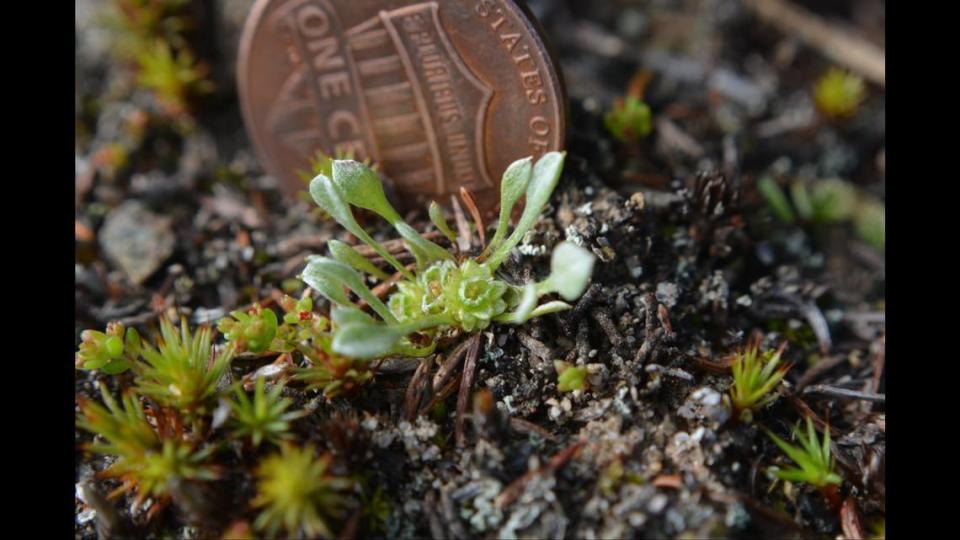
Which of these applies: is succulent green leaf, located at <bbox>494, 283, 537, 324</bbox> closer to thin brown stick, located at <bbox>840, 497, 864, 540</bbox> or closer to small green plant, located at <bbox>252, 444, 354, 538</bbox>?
small green plant, located at <bbox>252, 444, 354, 538</bbox>

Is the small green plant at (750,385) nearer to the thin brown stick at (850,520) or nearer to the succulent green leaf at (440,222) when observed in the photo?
the thin brown stick at (850,520)

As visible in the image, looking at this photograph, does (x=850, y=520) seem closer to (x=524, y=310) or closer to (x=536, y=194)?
(x=524, y=310)

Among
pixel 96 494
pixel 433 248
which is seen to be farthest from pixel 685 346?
pixel 96 494

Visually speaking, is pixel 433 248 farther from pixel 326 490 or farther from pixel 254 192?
pixel 254 192

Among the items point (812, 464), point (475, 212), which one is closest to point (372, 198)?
point (475, 212)

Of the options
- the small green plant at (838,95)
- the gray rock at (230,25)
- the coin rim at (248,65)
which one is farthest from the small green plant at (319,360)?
the small green plant at (838,95)
